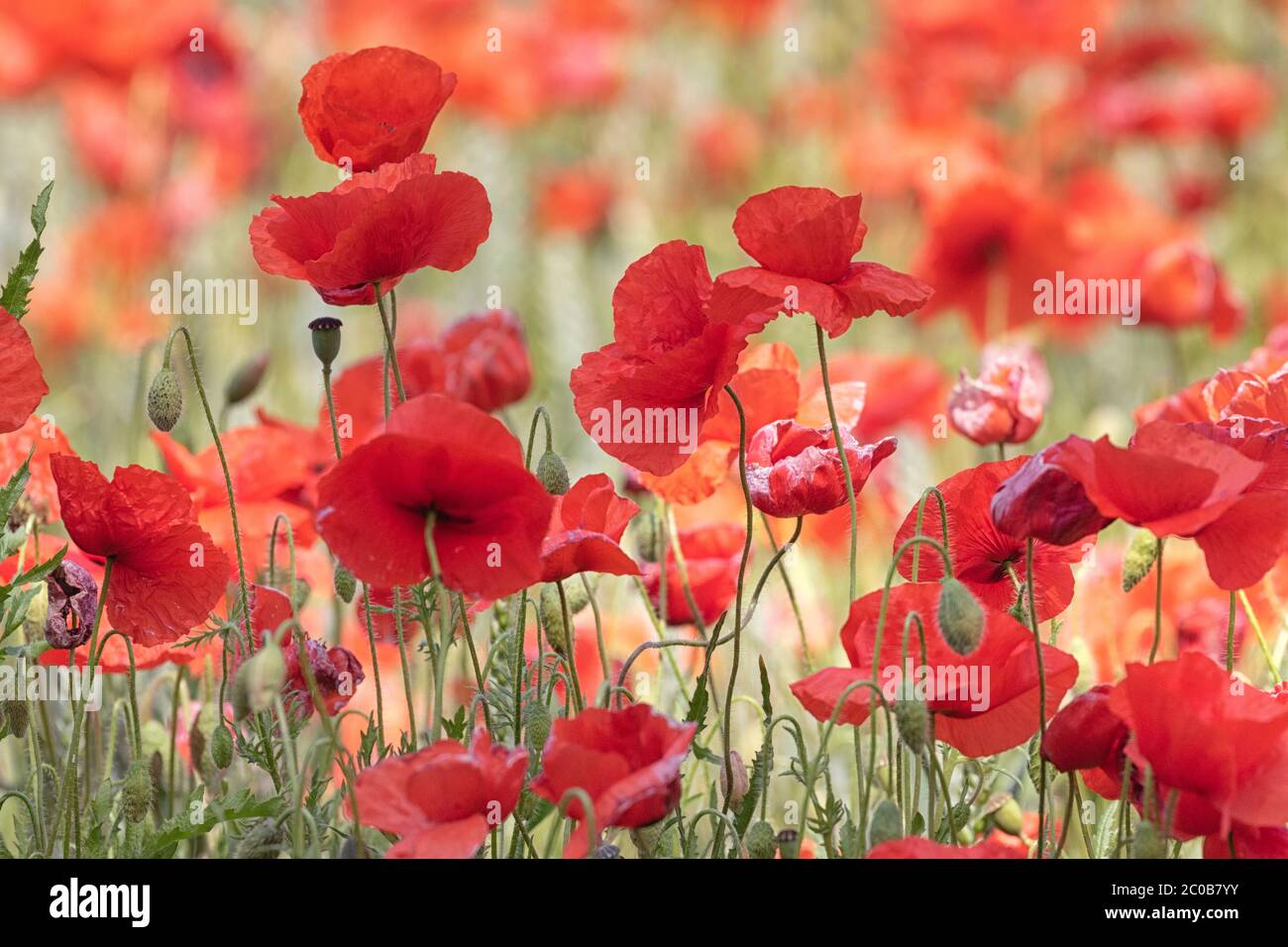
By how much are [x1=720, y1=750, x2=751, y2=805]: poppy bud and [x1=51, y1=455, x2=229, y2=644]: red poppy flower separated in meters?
0.31

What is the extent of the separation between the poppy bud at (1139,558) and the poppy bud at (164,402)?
1.92ft

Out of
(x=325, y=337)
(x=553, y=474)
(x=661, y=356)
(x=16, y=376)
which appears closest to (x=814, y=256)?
(x=661, y=356)

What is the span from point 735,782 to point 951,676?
0.14 m

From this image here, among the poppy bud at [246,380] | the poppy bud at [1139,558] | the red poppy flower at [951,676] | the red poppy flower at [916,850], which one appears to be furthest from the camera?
the poppy bud at [246,380]

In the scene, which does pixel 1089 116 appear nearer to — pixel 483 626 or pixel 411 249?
pixel 483 626

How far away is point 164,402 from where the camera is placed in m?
1.05

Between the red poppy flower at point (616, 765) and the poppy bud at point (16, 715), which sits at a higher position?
the poppy bud at point (16, 715)

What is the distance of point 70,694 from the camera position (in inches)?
41.2

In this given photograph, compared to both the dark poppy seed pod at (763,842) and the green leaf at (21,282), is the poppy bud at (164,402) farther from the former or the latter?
the dark poppy seed pod at (763,842)

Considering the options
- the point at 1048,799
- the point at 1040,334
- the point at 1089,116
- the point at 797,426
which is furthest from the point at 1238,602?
the point at 1089,116

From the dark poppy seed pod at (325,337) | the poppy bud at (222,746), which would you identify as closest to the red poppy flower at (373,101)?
the dark poppy seed pod at (325,337)

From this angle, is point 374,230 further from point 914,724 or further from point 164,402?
point 914,724

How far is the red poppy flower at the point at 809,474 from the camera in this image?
104cm

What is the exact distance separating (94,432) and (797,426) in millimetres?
2194
